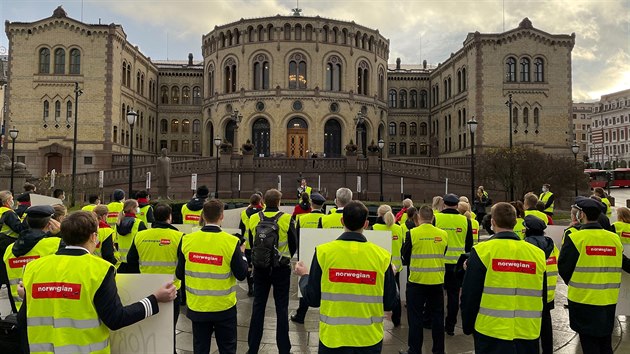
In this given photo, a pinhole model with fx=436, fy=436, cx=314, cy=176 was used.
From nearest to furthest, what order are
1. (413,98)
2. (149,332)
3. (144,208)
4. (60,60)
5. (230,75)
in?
(149,332)
(144,208)
(60,60)
(230,75)
(413,98)

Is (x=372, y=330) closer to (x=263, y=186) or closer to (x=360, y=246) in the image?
(x=360, y=246)

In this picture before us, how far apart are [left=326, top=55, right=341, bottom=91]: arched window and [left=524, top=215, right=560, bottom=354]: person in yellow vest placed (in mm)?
46820

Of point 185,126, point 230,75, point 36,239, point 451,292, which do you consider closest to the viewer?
point 36,239

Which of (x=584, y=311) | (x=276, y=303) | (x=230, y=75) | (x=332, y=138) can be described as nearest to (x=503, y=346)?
(x=584, y=311)

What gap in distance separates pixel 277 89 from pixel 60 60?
22964 mm

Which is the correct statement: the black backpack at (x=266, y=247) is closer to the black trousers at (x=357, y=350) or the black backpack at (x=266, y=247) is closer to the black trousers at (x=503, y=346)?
the black trousers at (x=357, y=350)

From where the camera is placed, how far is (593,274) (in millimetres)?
5668

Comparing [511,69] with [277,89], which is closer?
[511,69]

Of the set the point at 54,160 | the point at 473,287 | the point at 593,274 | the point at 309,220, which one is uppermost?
the point at 54,160

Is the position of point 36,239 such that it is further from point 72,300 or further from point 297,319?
point 297,319

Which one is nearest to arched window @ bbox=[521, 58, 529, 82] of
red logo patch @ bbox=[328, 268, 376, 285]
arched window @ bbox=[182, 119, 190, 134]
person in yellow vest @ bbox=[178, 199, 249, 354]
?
arched window @ bbox=[182, 119, 190, 134]

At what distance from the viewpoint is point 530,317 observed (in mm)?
4406

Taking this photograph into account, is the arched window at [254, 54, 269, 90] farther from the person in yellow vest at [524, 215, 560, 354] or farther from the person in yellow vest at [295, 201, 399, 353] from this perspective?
the person in yellow vest at [295, 201, 399, 353]

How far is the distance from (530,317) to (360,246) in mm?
1911
